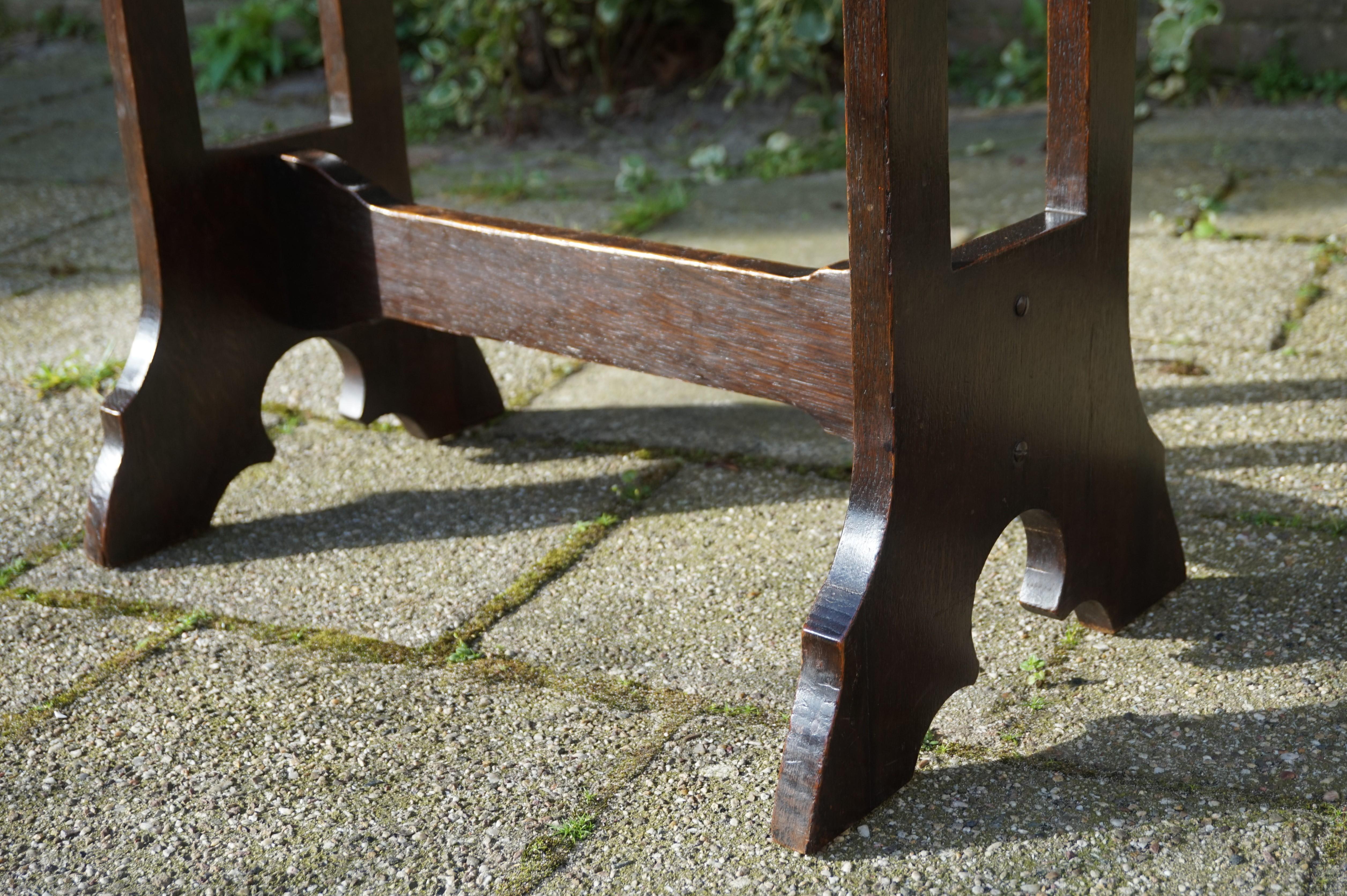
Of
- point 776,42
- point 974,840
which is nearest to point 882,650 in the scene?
point 974,840

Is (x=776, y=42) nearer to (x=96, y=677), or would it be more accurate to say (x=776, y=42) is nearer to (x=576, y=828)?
(x=96, y=677)

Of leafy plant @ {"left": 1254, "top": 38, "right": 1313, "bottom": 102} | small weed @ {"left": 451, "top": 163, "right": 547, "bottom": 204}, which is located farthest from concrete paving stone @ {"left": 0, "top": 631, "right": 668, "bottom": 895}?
leafy plant @ {"left": 1254, "top": 38, "right": 1313, "bottom": 102}

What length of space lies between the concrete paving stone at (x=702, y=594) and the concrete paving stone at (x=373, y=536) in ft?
0.32

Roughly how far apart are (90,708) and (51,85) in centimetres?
426

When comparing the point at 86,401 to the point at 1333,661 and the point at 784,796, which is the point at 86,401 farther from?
the point at 1333,661

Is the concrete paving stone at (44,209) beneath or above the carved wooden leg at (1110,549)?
above

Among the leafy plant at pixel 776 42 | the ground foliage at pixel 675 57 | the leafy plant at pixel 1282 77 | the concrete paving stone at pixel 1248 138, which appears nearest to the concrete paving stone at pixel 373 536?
the ground foliage at pixel 675 57

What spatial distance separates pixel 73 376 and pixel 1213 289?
7.21 feet

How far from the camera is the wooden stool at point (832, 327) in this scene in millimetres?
1228

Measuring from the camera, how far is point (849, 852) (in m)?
1.24

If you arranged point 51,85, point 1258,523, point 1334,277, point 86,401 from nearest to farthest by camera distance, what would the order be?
point 1258,523 → point 86,401 → point 1334,277 → point 51,85

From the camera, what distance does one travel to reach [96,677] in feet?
5.17

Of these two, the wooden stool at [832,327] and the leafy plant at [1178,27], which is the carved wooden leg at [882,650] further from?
the leafy plant at [1178,27]

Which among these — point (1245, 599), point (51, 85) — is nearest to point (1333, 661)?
point (1245, 599)
